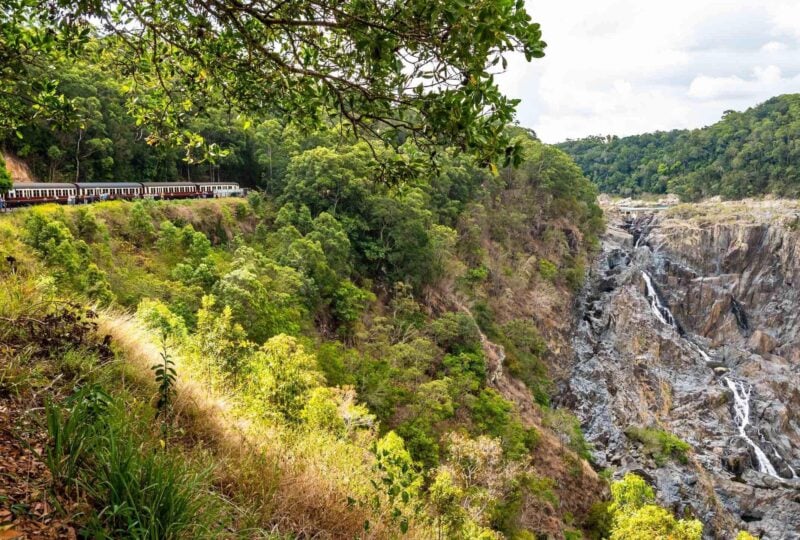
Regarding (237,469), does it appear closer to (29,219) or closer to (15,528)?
(15,528)

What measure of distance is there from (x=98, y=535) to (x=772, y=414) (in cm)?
3447

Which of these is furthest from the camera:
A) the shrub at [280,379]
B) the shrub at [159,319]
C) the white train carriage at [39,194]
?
the white train carriage at [39,194]

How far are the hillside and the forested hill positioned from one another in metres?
27.4

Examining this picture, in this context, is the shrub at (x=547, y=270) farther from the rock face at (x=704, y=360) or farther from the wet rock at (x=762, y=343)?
the wet rock at (x=762, y=343)

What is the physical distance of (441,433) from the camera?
61.8 ft

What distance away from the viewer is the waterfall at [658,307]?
36031mm

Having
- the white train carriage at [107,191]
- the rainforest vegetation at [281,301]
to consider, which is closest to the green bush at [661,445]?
the rainforest vegetation at [281,301]

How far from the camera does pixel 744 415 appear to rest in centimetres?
2759

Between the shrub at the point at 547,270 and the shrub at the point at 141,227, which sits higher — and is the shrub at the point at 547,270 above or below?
below

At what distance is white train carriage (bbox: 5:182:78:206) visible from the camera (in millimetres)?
17344

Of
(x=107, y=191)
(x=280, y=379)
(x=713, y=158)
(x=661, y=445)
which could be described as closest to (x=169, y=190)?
(x=107, y=191)

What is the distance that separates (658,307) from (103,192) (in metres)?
36.3

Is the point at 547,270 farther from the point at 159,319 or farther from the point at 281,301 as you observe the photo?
the point at 159,319

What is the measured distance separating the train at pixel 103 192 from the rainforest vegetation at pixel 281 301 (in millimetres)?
2302
